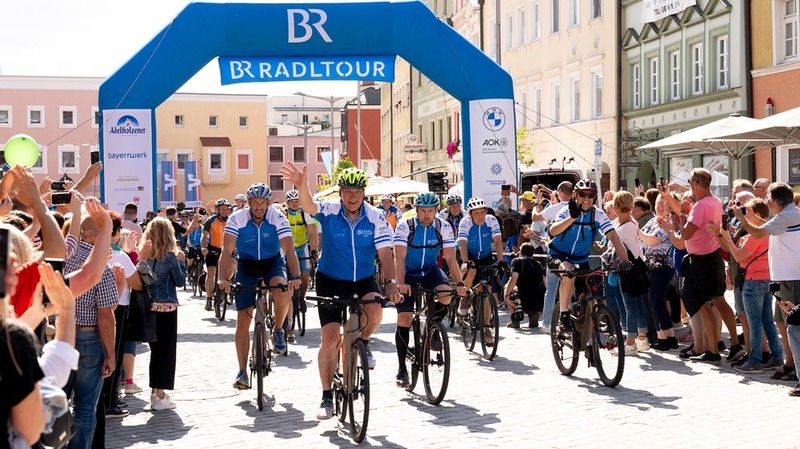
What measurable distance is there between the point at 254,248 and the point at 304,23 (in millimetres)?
9107

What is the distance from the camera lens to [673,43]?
3378 centimetres

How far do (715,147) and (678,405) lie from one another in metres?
10.3

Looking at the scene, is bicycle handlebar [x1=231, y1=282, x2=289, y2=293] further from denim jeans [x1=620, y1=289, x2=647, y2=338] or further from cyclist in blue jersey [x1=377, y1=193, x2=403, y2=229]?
cyclist in blue jersey [x1=377, y1=193, x2=403, y2=229]

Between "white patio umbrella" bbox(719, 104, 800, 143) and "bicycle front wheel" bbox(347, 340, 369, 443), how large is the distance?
309 inches

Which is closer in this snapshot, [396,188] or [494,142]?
[494,142]

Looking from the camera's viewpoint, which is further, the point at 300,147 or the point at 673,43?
the point at 300,147

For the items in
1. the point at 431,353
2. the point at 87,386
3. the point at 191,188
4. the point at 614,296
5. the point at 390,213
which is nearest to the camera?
the point at 87,386

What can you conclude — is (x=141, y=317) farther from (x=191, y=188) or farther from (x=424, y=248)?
(x=191, y=188)

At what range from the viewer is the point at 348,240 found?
984cm

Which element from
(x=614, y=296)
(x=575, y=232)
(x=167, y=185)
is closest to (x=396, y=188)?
(x=614, y=296)

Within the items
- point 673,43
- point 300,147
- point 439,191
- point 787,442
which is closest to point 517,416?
point 787,442

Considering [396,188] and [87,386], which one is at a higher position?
[396,188]

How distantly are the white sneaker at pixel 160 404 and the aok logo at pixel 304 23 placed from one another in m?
10.6

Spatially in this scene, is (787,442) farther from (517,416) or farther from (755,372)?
(755,372)
